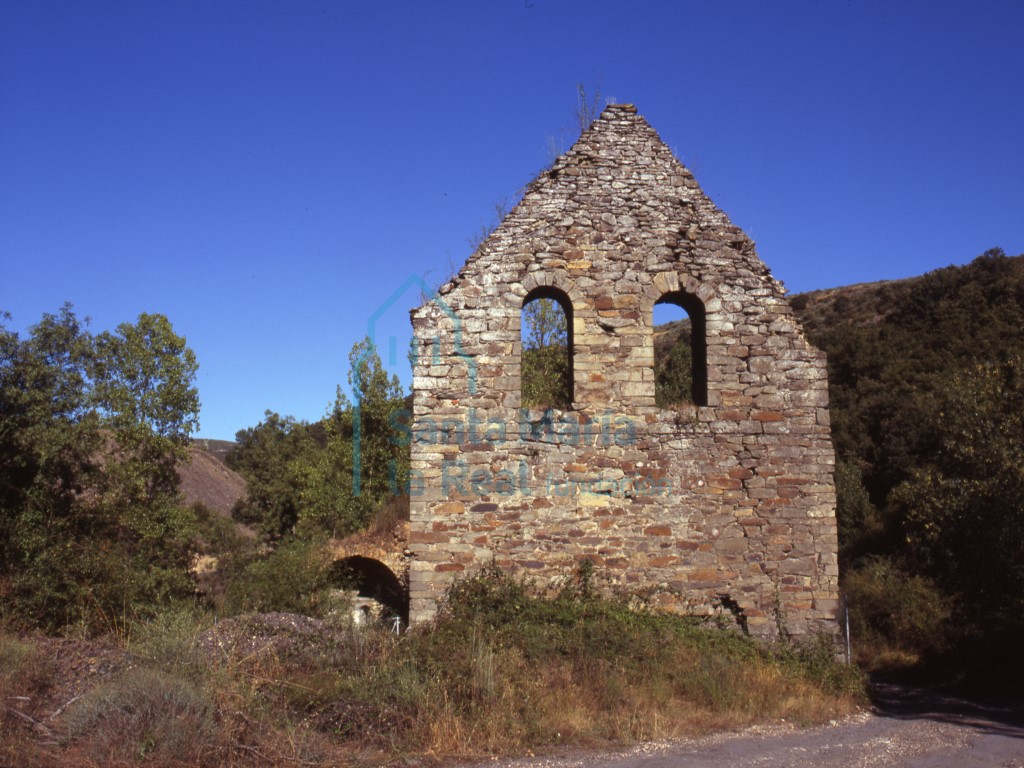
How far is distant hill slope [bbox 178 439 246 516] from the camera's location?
37.4m

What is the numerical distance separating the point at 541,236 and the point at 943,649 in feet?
34.8

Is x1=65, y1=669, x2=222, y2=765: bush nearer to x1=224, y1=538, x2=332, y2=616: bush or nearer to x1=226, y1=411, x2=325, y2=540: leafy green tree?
x1=224, y1=538, x2=332, y2=616: bush

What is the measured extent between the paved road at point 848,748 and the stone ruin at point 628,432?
1.54 metres

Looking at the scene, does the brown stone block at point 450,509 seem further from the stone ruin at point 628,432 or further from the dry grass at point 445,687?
the dry grass at point 445,687

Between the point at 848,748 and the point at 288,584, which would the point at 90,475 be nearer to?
the point at 288,584

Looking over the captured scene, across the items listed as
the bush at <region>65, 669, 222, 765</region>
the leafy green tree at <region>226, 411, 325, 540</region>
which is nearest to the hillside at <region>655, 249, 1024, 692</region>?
the bush at <region>65, 669, 222, 765</region>

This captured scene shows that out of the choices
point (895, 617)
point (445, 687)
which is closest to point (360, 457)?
point (895, 617)

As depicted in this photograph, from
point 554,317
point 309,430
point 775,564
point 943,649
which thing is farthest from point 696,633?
point 309,430

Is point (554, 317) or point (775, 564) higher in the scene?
point (554, 317)

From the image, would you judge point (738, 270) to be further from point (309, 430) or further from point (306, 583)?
point (309, 430)

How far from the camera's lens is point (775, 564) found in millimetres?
9039

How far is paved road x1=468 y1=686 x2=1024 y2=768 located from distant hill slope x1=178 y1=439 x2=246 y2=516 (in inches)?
1218

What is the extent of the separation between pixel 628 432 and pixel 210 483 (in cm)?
3625

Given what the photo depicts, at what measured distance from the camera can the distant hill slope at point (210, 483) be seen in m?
37.4
